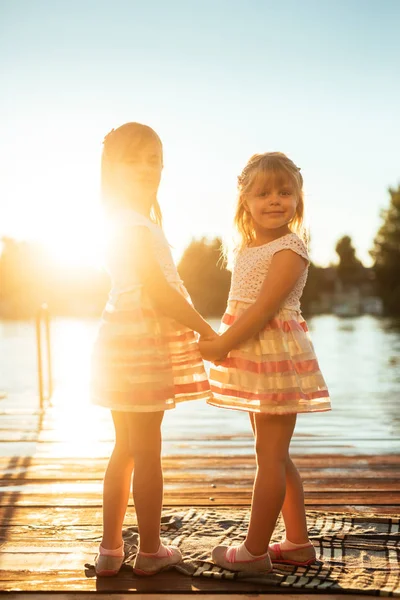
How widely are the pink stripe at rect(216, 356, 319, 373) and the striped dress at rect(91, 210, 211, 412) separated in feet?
0.37

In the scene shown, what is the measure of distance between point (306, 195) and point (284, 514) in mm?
1001

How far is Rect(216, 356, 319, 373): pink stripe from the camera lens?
86.3 inches

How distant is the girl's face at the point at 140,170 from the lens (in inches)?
86.0

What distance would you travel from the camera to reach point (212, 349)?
2.22 m

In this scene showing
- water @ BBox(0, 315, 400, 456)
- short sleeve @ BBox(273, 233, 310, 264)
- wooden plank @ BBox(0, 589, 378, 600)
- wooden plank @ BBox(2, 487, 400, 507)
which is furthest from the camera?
water @ BBox(0, 315, 400, 456)

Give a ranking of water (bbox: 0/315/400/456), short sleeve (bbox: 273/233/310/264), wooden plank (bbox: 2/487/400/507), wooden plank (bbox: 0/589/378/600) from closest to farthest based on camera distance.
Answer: wooden plank (bbox: 0/589/378/600)
short sleeve (bbox: 273/233/310/264)
wooden plank (bbox: 2/487/400/507)
water (bbox: 0/315/400/456)

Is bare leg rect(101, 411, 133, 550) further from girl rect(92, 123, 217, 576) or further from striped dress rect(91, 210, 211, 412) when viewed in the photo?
striped dress rect(91, 210, 211, 412)

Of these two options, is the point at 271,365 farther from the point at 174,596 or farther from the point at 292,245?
the point at 174,596

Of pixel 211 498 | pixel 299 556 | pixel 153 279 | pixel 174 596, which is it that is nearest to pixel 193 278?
pixel 211 498

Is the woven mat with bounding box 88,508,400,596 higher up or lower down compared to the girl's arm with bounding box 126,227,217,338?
lower down

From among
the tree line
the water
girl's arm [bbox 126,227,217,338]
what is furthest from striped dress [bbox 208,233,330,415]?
the tree line

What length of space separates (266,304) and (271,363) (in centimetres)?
18

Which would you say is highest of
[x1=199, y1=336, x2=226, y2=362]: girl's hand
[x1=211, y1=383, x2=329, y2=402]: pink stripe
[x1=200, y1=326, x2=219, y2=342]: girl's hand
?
[x1=200, y1=326, x2=219, y2=342]: girl's hand

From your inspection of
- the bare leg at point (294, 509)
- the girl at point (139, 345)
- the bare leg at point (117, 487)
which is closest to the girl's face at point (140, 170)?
the girl at point (139, 345)
